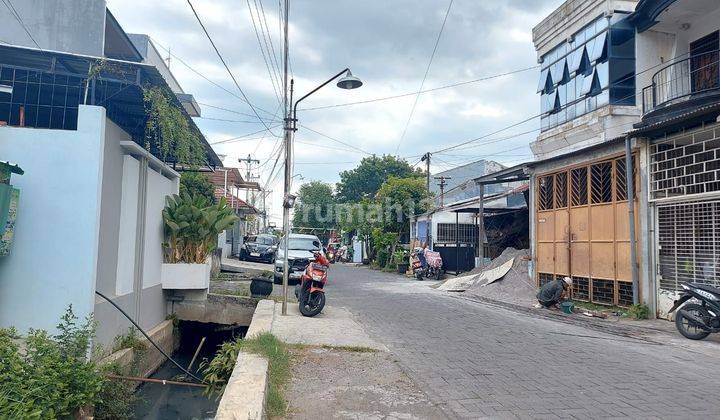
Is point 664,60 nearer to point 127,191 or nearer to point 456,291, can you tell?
point 456,291

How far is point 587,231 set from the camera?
12977mm

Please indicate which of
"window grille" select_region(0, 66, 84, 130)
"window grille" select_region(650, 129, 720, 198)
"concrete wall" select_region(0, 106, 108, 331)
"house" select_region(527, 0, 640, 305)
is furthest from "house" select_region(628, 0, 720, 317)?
"window grille" select_region(0, 66, 84, 130)

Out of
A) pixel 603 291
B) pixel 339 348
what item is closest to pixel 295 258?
pixel 603 291

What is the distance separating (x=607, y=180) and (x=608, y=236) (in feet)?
4.47

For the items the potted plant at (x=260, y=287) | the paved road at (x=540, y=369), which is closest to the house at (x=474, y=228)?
the potted plant at (x=260, y=287)

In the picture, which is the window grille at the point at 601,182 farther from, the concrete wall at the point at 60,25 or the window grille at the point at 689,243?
the concrete wall at the point at 60,25

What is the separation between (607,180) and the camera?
1234cm

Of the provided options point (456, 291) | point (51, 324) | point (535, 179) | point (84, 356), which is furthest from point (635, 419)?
point (456, 291)

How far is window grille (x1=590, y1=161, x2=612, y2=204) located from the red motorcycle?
7089 mm

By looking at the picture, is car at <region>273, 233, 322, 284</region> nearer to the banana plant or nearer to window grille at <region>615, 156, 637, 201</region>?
the banana plant

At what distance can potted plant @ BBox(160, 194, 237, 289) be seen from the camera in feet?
35.0

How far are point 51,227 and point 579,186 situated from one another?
39.1ft

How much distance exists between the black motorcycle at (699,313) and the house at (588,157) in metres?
2.03

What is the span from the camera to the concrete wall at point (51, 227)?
20.7 feet
